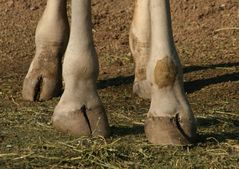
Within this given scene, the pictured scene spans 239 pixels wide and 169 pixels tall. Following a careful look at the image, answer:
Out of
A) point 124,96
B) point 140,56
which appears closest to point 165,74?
point 124,96

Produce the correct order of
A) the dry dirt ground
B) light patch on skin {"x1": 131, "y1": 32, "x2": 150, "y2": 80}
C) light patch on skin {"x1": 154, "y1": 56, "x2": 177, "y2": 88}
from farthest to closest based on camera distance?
light patch on skin {"x1": 131, "y1": 32, "x2": 150, "y2": 80}, light patch on skin {"x1": 154, "y1": 56, "x2": 177, "y2": 88}, the dry dirt ground

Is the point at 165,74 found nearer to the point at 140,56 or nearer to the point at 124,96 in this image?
the point at 124,96

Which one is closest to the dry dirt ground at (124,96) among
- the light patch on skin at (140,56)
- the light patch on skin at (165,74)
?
the light patch on skin at (140,56)

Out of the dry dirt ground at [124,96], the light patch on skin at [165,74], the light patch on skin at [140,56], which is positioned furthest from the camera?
the light patch on skin at [140,56]

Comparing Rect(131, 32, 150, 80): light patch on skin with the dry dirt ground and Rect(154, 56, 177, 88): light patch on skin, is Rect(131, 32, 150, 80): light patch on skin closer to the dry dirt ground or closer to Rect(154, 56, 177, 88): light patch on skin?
the dry dirt ground

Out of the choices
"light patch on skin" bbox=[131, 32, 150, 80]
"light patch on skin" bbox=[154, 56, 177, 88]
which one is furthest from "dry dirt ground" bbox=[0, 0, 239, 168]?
"light patch on skin" bbox=[154, 56, 177, 88]

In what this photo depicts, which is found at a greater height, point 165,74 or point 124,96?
point 165,74

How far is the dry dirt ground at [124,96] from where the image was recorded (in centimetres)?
388

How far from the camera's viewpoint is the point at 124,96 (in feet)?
18.0

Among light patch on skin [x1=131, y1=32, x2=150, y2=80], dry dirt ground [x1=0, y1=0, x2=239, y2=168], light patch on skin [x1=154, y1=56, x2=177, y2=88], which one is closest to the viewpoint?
dry dirt ground [x1=0, y1=0, x2=239, y2=168]

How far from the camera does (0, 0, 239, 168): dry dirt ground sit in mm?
3883

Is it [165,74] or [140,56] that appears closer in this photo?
[165,74]

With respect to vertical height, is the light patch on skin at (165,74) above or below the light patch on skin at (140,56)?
above

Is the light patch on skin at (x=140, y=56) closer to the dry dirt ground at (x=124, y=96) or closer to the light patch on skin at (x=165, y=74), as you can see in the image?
the dry dirt ground at (x=124, y=96)
